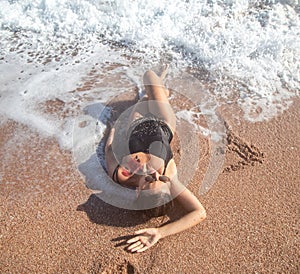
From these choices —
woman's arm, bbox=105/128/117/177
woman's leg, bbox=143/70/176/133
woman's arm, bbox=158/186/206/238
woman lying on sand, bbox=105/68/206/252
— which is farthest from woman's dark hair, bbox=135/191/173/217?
woman's leg, bbox=143/70/176/133

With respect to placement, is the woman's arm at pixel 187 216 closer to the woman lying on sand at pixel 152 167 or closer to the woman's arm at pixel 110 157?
the woman lying on sand at pixel 152 167

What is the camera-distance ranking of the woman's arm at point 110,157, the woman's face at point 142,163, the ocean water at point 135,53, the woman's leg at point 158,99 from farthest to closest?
the ocean water at point 135,53 → the woman's leg at point 158,99 → the woman's arm at point 110,157 → the woman's face at point 142,163

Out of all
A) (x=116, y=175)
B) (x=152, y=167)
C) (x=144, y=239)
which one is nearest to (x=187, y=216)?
(x=144, y=239)

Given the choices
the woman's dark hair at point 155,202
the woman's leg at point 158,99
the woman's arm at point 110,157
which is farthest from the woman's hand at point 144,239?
the woman's leg at point 158,99

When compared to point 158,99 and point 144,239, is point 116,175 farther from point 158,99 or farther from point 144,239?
point 158,99

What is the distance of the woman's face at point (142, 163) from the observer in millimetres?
3033

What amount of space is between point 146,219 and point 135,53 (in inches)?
93.7

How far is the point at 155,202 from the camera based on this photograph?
9.16ft

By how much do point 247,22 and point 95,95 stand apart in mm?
2385

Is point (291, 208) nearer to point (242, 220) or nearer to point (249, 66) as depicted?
point (242, 220)

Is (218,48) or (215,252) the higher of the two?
(218,48)

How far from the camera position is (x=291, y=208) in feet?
9.70

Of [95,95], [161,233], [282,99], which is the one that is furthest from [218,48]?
[161,233]

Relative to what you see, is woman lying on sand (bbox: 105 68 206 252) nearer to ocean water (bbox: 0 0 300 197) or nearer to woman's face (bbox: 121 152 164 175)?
woman's face (bbox: 121 152 164 175)
